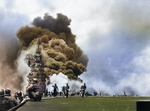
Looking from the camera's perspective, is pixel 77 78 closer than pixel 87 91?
No

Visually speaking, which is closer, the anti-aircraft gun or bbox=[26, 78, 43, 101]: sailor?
bbox=[26, 78, 43, 101]: sailor

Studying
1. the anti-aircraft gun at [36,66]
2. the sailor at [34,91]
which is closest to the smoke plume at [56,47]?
the anti-aircraft gun at [36,66]

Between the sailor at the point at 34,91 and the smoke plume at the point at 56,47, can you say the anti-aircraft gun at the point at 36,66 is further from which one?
the sailor at the point at 34,91

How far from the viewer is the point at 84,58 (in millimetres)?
62938

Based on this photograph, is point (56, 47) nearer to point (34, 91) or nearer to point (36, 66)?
point (36, 66)

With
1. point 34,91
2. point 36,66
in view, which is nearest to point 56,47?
point 36,66

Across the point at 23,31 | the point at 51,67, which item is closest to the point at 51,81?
the point at 51,67

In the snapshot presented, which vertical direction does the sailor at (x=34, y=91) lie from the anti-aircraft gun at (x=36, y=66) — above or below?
below

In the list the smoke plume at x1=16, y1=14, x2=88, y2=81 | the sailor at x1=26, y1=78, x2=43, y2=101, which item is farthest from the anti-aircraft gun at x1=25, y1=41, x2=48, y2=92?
the sailor at x1=26, y1=78, x2=43, y2=101

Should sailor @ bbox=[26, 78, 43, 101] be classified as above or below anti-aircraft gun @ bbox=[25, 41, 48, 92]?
below

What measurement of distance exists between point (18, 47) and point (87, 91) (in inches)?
783

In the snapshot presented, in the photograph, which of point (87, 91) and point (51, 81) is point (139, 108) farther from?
point (51, 81)

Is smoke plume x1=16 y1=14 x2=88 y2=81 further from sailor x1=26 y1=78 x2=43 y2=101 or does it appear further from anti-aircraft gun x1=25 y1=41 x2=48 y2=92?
sailor x1=26 y1=78 x2=43 y2=101

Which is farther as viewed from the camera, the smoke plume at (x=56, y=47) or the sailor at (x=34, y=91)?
the smoke plume at (x=56, y=47)
